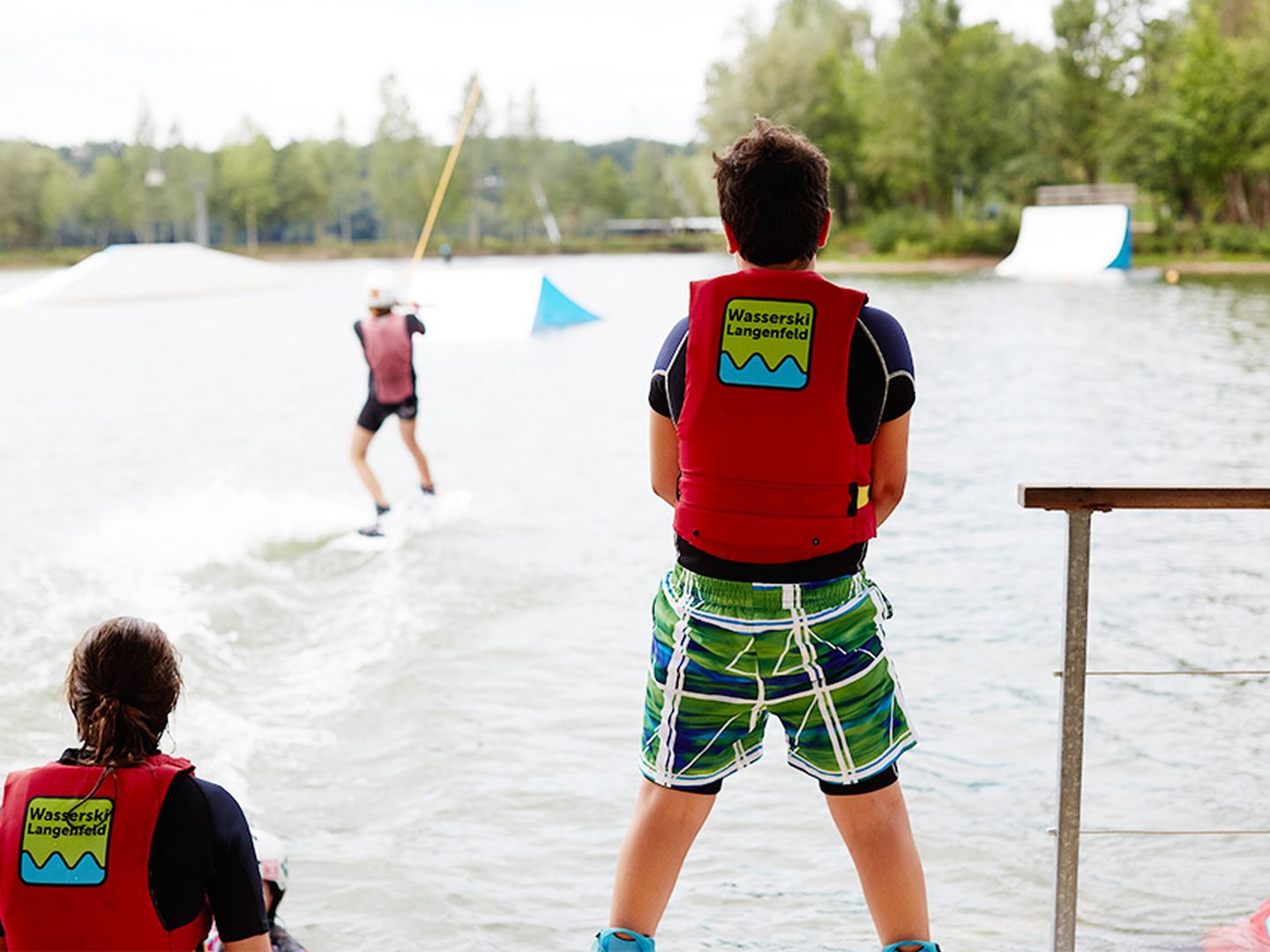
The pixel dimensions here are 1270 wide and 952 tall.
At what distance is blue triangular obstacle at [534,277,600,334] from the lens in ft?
89.4

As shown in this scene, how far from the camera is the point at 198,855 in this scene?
2104 millimetres

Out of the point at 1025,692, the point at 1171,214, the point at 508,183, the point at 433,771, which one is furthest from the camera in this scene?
the point at 508,183

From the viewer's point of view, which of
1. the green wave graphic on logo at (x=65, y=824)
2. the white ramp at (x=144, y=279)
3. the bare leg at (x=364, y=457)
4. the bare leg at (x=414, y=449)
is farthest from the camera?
the bare leg at (x=414, y=449)

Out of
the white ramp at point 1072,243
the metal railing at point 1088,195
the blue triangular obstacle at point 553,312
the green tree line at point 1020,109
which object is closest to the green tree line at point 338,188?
the green tree line at point 1020,109

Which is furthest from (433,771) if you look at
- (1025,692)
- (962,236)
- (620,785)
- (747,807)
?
(962,236)

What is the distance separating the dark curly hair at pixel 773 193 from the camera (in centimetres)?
235

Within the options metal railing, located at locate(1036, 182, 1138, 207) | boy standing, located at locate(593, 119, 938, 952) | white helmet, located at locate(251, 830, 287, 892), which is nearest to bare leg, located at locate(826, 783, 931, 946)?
boy standing, located at locate(593, 119, 938, 952)

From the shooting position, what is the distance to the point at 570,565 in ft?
31.2

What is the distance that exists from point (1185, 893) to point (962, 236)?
60.0 meters

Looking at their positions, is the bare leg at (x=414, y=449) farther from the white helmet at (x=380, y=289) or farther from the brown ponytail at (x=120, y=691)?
the brown ponytail at (x=120, y=691)

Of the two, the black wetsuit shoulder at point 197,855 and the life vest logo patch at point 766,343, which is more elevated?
the life vest logo patch at point 766,343

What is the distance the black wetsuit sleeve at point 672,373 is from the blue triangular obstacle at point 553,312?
23.8 m

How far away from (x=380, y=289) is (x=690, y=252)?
8927cm

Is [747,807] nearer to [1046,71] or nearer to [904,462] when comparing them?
[904,462]
